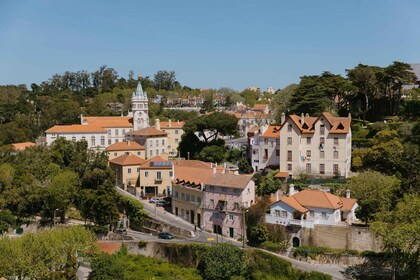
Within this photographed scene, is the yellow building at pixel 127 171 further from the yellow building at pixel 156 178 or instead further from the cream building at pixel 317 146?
the cream building at pixel 317 146

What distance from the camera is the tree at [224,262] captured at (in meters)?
40.8

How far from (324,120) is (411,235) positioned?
19823mm

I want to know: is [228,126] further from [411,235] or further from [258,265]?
[411,235]

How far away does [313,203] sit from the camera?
1684 inches

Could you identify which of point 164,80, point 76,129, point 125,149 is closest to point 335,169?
point 125,149

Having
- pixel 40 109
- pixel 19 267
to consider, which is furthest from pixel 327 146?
pixel 40 109

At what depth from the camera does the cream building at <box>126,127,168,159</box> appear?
73.5 metres

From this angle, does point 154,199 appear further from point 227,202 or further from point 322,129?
point 322,129

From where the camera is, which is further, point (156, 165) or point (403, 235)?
point (156, 165)

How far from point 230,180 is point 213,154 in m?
16.6

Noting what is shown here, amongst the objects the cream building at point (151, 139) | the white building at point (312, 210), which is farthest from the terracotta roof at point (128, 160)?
the white building at point (312, 210)

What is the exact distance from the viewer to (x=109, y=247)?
4631cm

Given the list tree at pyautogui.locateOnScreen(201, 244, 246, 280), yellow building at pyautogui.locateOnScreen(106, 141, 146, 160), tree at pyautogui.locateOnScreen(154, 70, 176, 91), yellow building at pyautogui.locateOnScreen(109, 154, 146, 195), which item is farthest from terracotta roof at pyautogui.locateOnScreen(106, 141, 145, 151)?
tree at pyautogui.locateOnScreen(154, 70, 176, 91)

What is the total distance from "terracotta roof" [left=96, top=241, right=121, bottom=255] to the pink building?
8.75m
